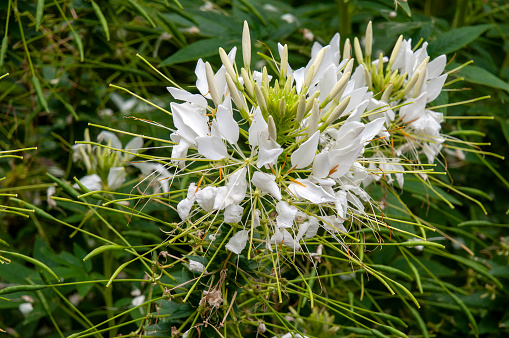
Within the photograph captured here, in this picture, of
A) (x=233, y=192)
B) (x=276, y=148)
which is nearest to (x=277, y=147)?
(x=276, y=148)

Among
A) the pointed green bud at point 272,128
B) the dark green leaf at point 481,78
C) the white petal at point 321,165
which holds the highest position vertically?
the pointed green bud at point 272,128

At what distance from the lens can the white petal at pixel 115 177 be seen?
58.9 inches

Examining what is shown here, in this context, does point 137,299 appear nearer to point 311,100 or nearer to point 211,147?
point 211,147

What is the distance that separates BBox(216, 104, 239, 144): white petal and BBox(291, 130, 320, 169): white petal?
0.12 meters

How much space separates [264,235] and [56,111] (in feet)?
4.15

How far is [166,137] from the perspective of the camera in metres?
1.64

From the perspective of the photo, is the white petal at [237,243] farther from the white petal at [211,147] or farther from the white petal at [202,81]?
the white petal at [202,81]

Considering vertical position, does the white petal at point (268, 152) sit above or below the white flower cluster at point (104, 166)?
above

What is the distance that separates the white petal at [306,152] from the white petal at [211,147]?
0.46ft

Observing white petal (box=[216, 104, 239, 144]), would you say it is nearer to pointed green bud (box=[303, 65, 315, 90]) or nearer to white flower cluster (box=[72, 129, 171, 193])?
pointed green bud (box=[303, 65, 315, 90])

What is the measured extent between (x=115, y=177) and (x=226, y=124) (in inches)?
27.2

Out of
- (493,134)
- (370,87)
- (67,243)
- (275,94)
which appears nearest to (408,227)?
(370,87)

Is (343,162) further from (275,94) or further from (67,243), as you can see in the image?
(67,243)

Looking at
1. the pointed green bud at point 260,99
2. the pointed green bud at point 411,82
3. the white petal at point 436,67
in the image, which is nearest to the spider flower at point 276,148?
the pointed green bud at point 260,99
